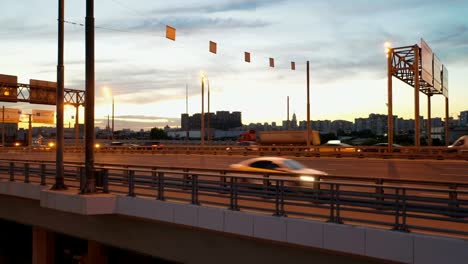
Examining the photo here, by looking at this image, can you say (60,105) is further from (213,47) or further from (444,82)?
(444,82)

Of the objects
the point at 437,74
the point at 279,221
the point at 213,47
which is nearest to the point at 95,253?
the point at 279,221

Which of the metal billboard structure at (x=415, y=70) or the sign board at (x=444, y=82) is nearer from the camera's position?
the metal billboard structure at (x=415, y=70)

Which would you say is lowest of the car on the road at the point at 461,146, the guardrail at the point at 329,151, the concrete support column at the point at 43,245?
the concrete support column at the point at 43,245

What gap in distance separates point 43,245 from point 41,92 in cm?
4025

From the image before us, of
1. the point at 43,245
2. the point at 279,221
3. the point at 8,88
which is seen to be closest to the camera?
the point at 279,221

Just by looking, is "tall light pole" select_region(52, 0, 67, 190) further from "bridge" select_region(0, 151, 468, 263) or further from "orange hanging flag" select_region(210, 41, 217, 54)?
"orange hanging flag" select_region(210, 41, 217, 54)

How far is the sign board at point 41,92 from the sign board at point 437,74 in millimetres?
39860

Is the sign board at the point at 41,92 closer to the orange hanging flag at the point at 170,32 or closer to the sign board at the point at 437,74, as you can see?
the orange hanging flag at the point at 170,32

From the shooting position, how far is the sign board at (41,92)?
55.6 metres

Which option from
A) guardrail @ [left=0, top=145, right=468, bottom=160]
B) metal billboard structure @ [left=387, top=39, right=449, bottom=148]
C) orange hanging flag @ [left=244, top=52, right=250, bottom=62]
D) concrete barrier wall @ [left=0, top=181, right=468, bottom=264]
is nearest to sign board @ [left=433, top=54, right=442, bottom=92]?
metal billboard structure @ [left=387, top=39, right=449, bottom=148]

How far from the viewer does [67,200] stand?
14.0 m

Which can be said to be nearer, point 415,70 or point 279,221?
point 279,221

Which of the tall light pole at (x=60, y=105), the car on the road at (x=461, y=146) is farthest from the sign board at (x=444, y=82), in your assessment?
the tall light pole at (x=60, y=105)

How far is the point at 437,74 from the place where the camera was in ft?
162
